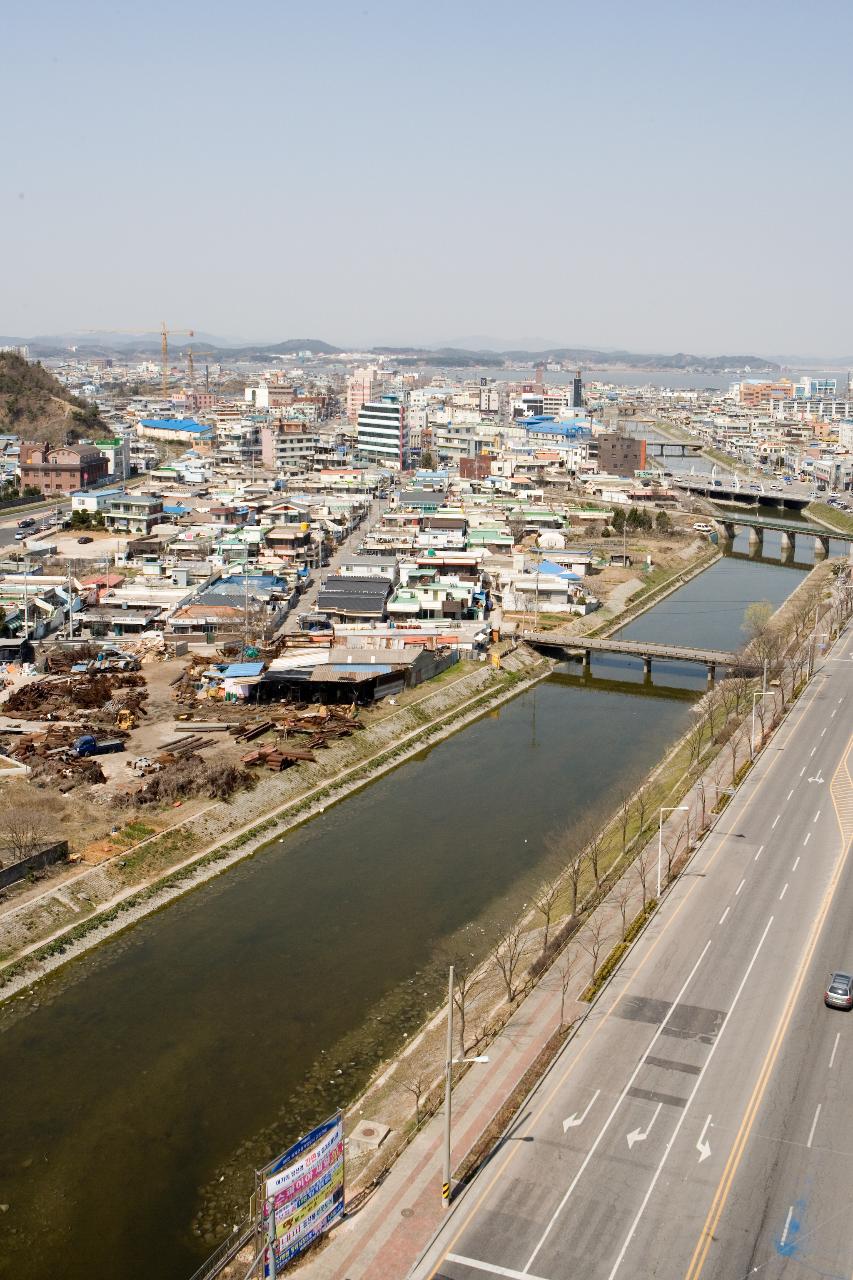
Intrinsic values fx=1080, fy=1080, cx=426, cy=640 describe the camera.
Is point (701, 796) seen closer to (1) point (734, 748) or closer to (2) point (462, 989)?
(1) point (734, 748)

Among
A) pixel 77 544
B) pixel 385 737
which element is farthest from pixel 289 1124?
pixel 77 544

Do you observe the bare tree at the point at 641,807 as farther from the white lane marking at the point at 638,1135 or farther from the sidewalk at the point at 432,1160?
the white lane marking at the point at 638,1135

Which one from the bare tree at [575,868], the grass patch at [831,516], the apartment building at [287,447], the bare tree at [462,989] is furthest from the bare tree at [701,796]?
the apartment building at [287,447]

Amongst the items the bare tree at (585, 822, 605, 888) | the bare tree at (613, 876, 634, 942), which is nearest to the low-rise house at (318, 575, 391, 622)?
the bare tree at (585, 822, 605, 888)

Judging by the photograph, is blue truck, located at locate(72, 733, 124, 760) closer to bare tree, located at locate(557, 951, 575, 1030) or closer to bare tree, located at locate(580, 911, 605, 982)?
bare tree, located at locate(580, 911, 605, 982)

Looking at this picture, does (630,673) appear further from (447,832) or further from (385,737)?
(447,832)
